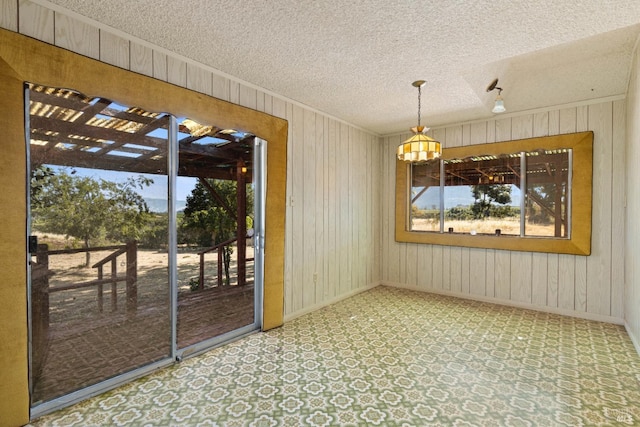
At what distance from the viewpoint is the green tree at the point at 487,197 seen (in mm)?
4440

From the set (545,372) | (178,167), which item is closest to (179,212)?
(178,167)

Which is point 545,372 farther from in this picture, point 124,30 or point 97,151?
point 124,30

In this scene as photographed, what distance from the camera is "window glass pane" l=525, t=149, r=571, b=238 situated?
4.04 m

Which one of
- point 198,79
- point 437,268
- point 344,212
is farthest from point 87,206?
point 437,268

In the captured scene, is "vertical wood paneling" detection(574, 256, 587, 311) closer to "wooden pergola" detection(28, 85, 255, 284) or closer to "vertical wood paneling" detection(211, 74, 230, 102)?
"wooden pergola" detection(28, 85, 255, 284)

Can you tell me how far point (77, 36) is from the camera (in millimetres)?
2168

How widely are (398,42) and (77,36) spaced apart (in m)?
2.29

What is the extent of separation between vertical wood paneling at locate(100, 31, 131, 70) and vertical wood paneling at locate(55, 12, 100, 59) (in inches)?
1.2

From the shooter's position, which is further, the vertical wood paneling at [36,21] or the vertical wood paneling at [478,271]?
the vertical wood paneling at [478,271]

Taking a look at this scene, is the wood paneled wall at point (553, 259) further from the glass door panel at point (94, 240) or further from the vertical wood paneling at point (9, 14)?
the vertical wood paneling at point (9, 14)

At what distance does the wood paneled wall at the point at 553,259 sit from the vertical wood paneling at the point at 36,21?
4.63 meters

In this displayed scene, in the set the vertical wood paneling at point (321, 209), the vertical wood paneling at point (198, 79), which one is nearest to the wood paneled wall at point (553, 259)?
the vertical wood paneling at point (321, 209)

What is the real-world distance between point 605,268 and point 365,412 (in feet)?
11.7

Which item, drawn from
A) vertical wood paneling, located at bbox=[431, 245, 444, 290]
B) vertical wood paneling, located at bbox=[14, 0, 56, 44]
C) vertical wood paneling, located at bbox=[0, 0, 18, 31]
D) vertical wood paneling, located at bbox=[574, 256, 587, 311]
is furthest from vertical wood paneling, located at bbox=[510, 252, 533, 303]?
vertical wood paneling, located at bbox=[0, 0, 18, 31]
